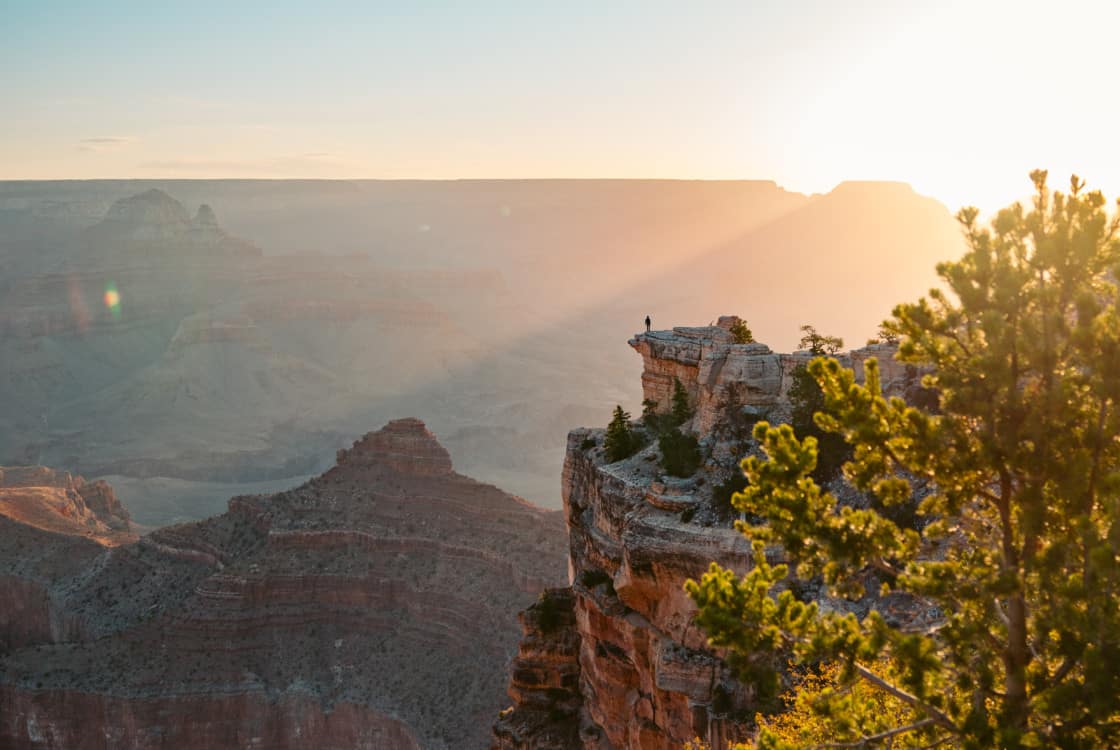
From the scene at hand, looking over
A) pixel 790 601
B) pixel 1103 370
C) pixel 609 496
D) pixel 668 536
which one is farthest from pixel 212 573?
pixel 1103 370

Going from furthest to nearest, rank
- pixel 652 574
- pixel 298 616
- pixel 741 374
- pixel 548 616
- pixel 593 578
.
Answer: pixel 298 616, pixel 548 616, pixel 593 578, pixel 741 374, pixel 652 574

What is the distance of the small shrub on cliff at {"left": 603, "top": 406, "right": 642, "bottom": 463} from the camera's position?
1380 inches

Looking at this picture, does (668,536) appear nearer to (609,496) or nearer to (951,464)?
(609,496)

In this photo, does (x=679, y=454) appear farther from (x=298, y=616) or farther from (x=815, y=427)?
(x=298, y=616)

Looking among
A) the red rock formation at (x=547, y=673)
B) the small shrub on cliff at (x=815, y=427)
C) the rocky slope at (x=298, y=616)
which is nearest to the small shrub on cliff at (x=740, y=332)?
the small shrub on cliff at (x=815, y=427)

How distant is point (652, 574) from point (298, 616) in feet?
102

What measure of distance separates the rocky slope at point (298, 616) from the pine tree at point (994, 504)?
33.8 metres

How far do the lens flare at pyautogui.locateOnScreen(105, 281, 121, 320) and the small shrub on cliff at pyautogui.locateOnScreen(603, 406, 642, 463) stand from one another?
17813cm

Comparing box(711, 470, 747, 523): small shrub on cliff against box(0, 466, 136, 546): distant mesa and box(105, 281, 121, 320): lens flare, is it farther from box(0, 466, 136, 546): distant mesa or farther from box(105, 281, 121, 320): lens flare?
box(105, 281, 121, 320): lens flare

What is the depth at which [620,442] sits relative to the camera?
116ft

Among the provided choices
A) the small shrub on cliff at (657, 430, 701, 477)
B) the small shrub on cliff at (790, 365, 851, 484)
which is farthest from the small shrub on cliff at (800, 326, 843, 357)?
the small shrub on cliff at (657, 430, 701, 477)

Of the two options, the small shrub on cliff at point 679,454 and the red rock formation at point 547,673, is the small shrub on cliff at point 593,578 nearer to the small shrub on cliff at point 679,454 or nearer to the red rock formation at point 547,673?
the small shrub on cliff at point 679,454

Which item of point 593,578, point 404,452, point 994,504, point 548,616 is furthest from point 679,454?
point 404,452

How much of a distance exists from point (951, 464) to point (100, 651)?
48891 mm
